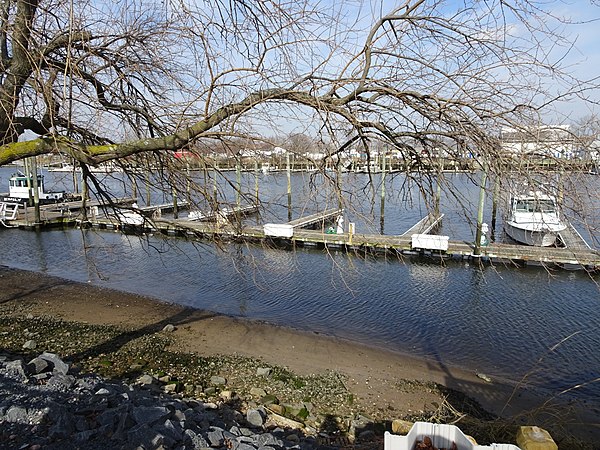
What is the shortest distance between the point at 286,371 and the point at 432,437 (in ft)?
18.6

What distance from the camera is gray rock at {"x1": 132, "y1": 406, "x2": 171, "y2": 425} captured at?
13.1ft

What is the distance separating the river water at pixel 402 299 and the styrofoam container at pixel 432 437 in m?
2.21

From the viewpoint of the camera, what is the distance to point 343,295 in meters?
13.5

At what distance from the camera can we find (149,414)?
415cm

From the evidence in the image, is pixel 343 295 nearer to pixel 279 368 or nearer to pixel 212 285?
pixel 212 285

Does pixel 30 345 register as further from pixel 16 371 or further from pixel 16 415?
pixel 16 415

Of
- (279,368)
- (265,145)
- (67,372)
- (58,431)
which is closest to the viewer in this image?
(58,431)

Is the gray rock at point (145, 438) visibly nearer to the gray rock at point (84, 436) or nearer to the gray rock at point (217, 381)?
the gray rock at point (84, 436)

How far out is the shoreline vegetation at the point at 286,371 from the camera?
20.7 feet

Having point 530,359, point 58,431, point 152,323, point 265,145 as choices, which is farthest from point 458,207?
point 152,323

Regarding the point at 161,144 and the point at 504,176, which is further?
the point at 161,144

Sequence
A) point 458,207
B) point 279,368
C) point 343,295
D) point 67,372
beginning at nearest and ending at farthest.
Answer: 1. point 458,207
2. point 67,372
3. point 279,368
4. point 343,295

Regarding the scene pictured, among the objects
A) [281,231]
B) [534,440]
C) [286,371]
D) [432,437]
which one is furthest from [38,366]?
[281,231]

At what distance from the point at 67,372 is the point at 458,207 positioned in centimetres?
527
